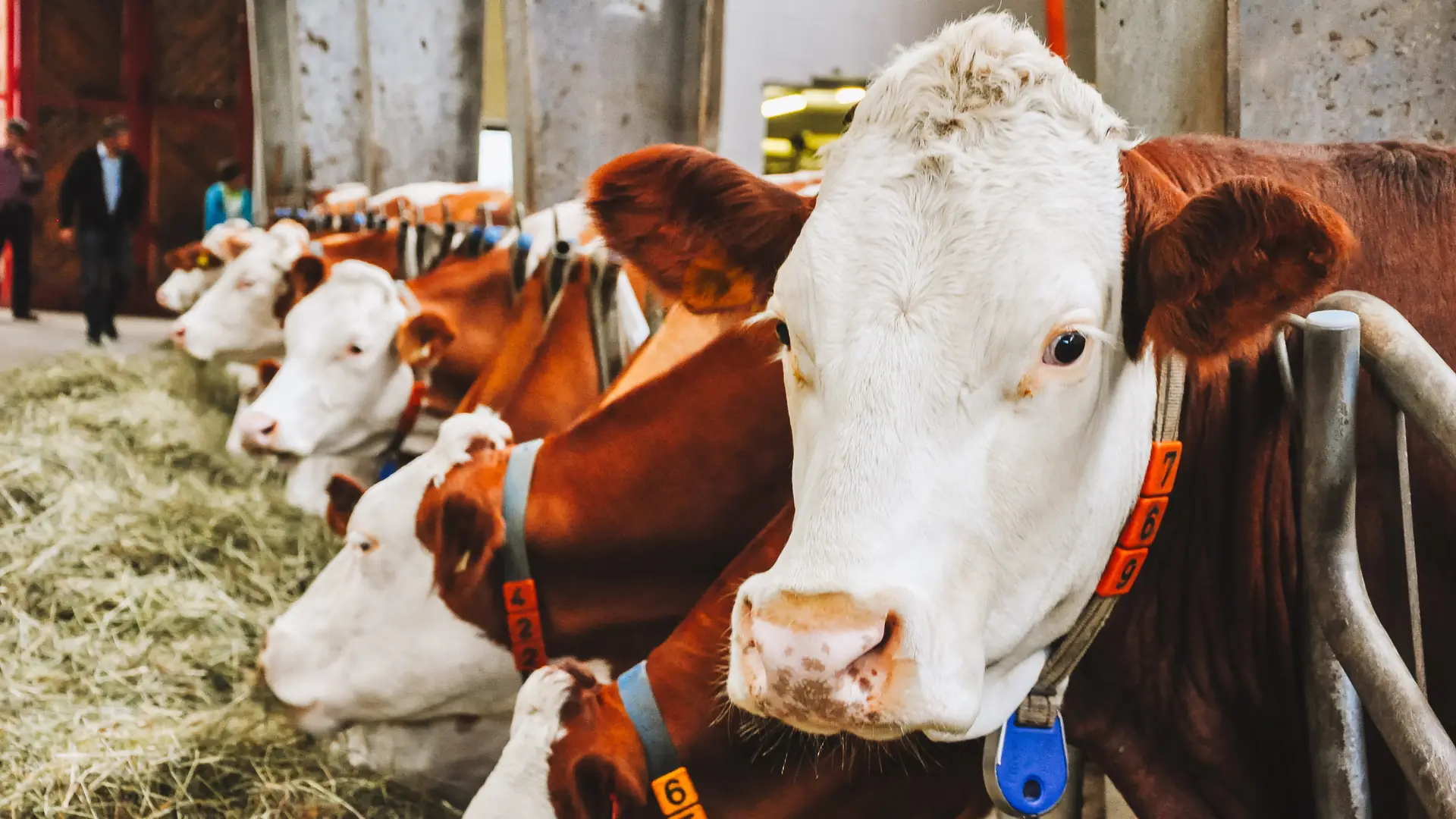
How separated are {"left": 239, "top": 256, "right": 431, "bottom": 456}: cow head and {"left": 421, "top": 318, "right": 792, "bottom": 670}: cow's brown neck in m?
1.77

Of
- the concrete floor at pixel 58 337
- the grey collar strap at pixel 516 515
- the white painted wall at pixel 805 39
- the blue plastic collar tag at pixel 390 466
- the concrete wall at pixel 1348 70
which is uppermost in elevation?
the white painted wall at pixel 805 39

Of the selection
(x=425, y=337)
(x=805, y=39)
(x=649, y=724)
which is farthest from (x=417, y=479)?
(x=805, y=39)

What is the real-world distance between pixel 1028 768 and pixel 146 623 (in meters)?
3.14

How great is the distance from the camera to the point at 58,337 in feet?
38.8

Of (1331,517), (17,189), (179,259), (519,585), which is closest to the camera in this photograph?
(1331,517)

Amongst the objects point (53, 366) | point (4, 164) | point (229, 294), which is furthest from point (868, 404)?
point (4, 164)

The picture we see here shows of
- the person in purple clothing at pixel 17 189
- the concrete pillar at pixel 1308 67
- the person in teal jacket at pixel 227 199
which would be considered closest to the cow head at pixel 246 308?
the concrete pillar at pixel 1308 67

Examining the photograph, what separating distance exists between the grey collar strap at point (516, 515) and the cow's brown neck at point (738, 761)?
626mm

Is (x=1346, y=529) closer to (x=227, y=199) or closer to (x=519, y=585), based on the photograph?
(x=519, y=585)

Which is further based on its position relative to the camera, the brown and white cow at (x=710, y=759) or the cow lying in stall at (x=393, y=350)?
the cow lying in stall at (x=393, y=350)

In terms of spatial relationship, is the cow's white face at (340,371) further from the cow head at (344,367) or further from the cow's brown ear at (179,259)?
the cow's brown ear at (179,259)

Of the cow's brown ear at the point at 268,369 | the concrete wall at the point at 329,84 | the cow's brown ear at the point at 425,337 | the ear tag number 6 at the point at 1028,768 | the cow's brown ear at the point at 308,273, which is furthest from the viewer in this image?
the concrete wall at the point at 329,84

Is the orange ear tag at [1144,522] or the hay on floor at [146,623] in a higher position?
the orange ear tag at [1144,522]

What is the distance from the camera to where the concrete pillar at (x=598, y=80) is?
5.00 m
